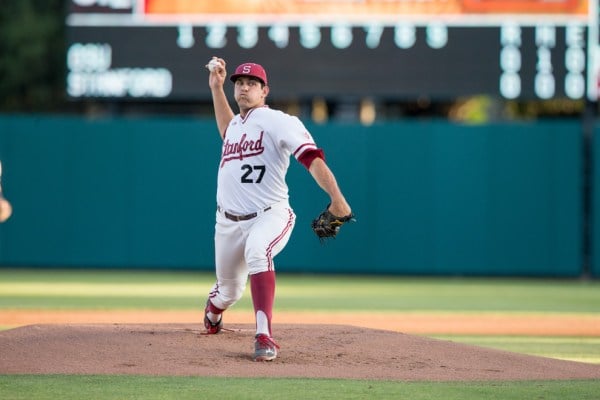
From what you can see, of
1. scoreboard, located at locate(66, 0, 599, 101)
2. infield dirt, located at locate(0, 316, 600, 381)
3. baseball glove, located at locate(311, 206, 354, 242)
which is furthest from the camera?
scoreboard, located at locate(66, 0, 599, 101)

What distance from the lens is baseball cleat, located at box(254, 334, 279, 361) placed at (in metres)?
6.80

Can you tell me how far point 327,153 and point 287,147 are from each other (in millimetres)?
9403

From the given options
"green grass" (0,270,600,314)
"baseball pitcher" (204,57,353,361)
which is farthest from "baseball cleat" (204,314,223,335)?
"green grass" (0,270,600,314)

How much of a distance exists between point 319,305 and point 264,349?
5.56 metres

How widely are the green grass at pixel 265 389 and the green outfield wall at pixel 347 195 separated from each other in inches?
398

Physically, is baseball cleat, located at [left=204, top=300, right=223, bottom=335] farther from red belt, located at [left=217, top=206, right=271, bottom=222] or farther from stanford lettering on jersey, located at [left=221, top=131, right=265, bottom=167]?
stanford lettering on jersey, located at [left=221, top=131, right=265, bottom=167]

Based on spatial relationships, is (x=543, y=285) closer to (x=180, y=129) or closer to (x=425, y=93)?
(x=425, y=93)

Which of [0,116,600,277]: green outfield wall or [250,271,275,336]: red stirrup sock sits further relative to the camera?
[0,116,600,277]: green outfield wall

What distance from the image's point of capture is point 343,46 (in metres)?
14.7

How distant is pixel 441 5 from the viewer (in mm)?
14531

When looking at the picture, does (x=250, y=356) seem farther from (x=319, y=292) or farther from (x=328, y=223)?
(x=319, y=292)

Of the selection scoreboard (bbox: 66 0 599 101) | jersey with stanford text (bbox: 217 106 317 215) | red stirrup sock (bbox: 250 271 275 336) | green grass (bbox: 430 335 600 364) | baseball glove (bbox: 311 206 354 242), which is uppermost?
scoreboard (bbox: 66 0 599 101)

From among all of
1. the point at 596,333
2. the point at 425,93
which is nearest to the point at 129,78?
the point at 425,93

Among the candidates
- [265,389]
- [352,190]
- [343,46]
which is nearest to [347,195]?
[352,190]
